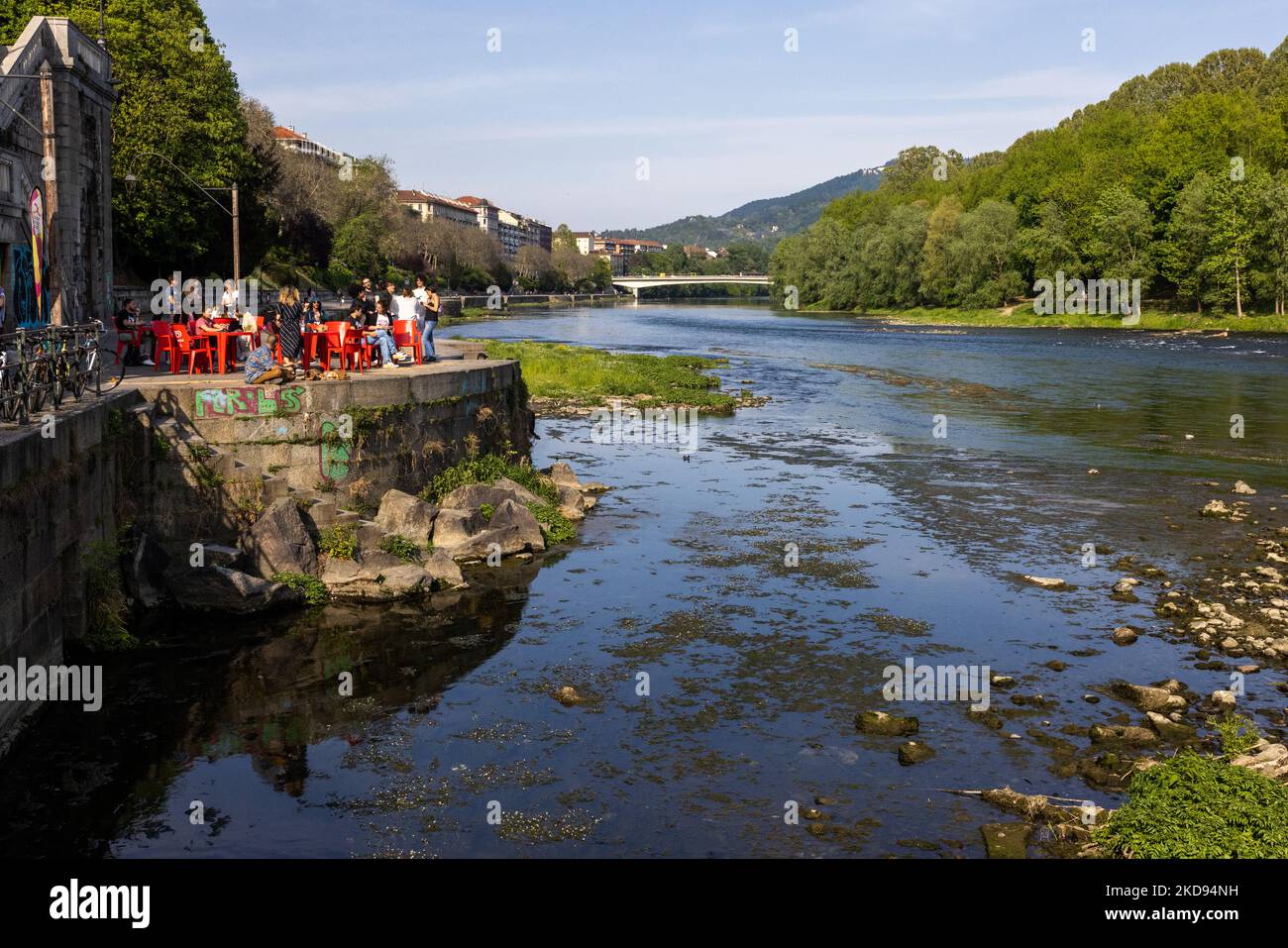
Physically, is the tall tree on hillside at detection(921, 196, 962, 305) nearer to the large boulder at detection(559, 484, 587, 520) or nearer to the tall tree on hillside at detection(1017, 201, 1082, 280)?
the tall tree on hillside at detection(1017, 201, 1082, 280)

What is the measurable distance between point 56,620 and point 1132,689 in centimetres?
1339

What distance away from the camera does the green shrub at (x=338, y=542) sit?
18.2 m

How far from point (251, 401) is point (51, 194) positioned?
390 inches

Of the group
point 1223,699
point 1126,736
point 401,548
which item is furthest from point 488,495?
point 1223,699

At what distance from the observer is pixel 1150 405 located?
142ft

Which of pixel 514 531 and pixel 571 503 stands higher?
pixel 571 503

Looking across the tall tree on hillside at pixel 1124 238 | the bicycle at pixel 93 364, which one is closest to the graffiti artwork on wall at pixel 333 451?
the bicycle at pixel 93 364

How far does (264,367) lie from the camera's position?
19.2 m

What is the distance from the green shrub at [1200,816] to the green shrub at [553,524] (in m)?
12.9

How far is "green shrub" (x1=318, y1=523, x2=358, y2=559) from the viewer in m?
18.2

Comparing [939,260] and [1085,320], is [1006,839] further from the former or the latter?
[939,260]

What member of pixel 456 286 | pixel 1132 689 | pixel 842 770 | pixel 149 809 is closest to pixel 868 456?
pixel 1132 689

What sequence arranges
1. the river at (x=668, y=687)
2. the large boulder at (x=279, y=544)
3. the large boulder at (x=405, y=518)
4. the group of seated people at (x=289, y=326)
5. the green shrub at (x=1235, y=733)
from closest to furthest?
1. the river at (x=668, y=687)
2. the green shrub at (x=1235, y=733)
3. the large boulder at (x=279, y=544)
4. the large boulder at (x=405, y=518)
5. the group of seated people at (x=289, y=326)

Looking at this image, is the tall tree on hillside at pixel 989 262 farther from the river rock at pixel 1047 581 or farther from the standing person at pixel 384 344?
the river rock at pixel 1047 581
